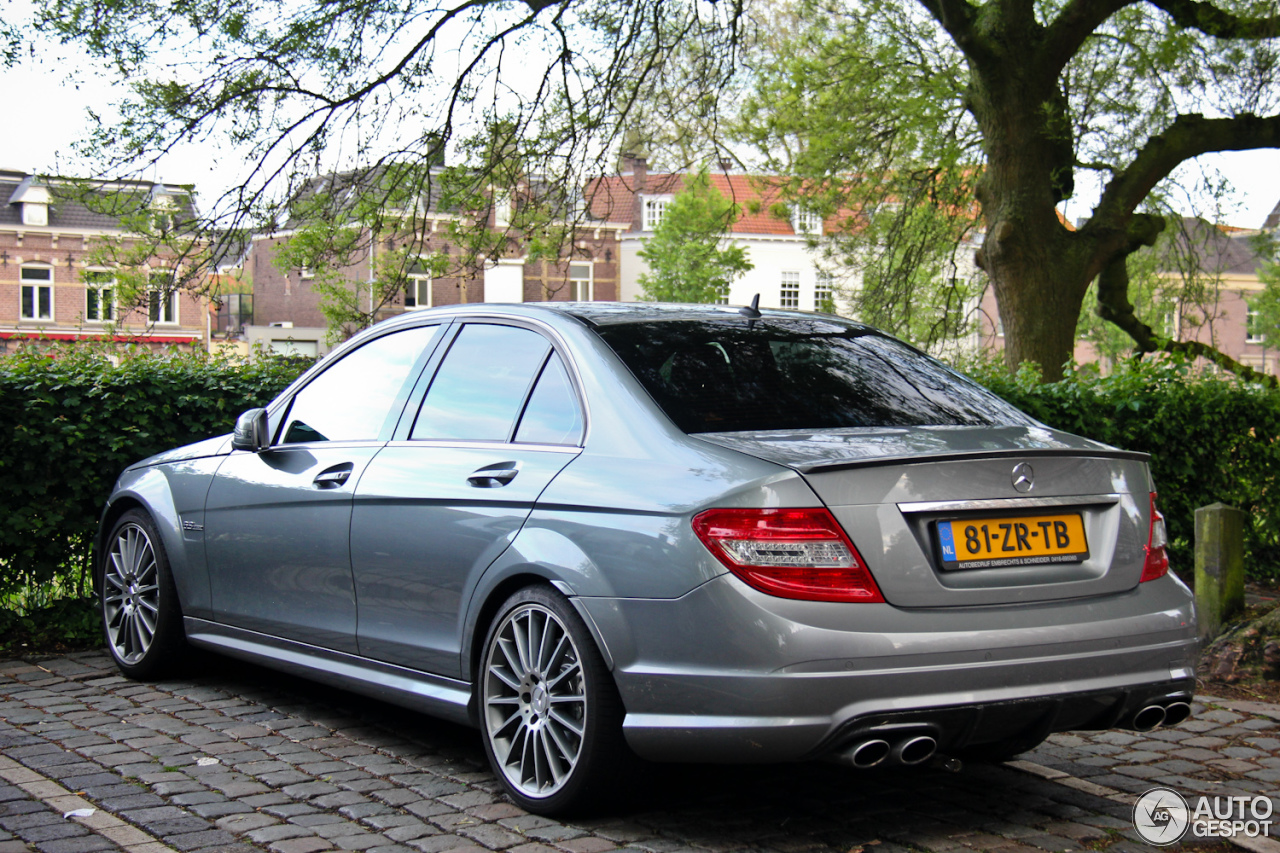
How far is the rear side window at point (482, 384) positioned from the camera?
442 centimetres

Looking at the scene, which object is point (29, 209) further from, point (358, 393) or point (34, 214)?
point (358, 393)

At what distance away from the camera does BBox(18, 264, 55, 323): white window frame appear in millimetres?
55906

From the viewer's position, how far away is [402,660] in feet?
14.9

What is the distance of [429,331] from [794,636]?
2277mm

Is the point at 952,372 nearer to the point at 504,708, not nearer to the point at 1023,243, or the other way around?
the point at 504,708

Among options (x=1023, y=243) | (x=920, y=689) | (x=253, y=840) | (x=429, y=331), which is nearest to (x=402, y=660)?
(x=253, y=840)

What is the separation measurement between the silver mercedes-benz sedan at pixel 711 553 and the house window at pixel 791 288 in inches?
2572

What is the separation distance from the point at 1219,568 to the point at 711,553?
4.60 m

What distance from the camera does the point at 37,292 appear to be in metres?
56.3

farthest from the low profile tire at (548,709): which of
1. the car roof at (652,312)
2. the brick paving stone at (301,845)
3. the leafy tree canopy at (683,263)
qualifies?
the leafy tree canopy at (683,263)

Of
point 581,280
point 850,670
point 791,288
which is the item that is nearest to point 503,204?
point 850,670

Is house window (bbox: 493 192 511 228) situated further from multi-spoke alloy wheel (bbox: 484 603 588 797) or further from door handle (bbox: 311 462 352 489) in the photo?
multi-spoke alloy wheel (bbox: 484 603 588 797)

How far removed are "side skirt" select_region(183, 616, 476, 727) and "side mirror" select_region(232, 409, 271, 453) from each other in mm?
782

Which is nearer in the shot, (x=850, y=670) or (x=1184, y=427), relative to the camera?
(x=850, y=670)
